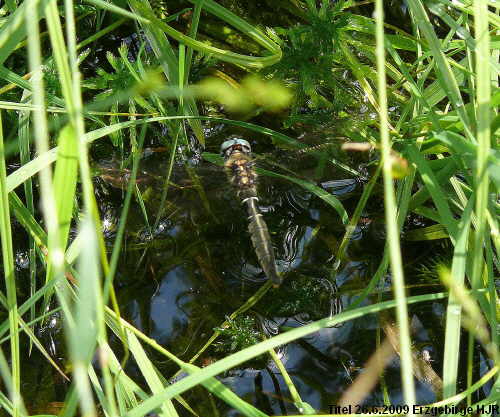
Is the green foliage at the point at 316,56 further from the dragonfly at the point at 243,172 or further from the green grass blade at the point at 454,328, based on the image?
the green grass blade at the point at 454,328

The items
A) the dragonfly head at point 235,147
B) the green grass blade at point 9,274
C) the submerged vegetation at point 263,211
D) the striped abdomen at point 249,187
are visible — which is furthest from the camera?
the dragonfly head at point 235,147

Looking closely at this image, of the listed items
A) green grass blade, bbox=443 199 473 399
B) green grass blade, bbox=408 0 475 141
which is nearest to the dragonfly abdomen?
green grass blade, bbox=443 199 473 399

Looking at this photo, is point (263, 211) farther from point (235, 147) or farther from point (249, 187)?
point (235, 147)

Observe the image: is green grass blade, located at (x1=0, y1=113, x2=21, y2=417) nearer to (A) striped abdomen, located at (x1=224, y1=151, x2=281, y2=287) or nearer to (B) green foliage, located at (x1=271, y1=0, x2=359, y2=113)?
(A) striped abdomen, located at (x1=224, y1=151, x2=281, y2=287)

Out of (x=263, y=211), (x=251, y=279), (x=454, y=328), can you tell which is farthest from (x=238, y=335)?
(x=454, y=328)

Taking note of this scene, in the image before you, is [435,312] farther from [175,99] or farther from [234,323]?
[175,99]

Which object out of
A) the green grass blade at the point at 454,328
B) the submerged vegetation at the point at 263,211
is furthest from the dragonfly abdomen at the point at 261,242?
the green grass blade at the point at 454,328

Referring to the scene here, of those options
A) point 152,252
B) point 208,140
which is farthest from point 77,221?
point 208,140
